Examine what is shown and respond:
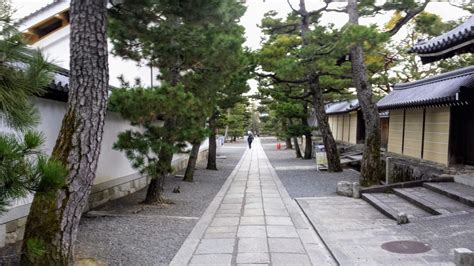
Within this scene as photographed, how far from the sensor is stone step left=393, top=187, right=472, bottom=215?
23.6ft

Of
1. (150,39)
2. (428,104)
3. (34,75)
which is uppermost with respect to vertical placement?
(150,39)

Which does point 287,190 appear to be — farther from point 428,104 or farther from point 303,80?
point 303,80

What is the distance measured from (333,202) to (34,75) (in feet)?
26.3

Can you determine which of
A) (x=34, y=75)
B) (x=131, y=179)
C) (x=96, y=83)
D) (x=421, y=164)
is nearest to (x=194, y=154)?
(x=131, y=179)

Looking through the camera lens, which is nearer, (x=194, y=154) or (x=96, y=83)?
(x=96, y=83)

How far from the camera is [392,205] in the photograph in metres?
8.34

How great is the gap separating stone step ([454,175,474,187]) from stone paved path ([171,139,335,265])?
146 inches

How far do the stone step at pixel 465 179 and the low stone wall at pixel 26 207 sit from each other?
21.7 feet

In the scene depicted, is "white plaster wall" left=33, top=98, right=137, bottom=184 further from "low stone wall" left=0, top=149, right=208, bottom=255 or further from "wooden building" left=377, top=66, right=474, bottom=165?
"wooden building" left=377, top=66, right=474, bottom=165

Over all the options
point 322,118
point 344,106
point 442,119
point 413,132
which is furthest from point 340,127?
point 442,119

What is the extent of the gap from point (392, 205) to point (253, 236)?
11.8ft

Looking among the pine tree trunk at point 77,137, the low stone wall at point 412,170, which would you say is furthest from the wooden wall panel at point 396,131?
the pine tree trunk at point 77,137

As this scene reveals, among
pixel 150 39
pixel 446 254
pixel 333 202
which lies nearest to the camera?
pixel 446 254

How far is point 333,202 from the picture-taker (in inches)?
375
